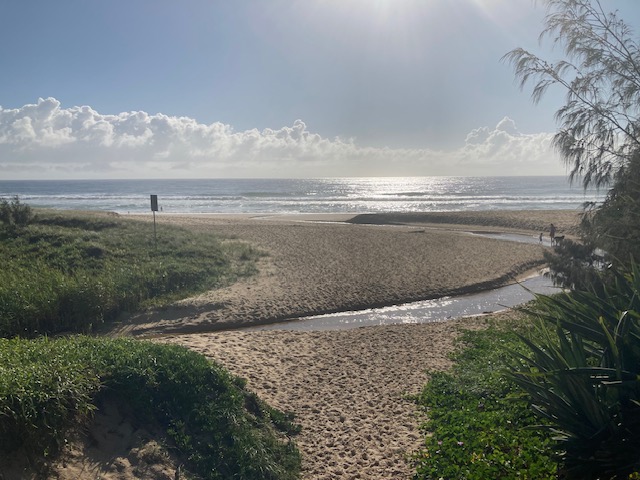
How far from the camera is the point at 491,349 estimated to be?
936 cm

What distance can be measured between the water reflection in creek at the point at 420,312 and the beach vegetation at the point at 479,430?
4504mm

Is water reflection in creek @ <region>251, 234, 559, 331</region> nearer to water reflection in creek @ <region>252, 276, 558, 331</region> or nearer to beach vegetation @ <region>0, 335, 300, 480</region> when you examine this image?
water reflection in creek @ <region>252, 276, 558, 331</region>

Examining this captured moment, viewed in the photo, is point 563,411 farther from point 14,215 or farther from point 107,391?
point 14,215

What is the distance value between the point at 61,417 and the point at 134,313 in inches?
321

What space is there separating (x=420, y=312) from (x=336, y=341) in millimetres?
4098

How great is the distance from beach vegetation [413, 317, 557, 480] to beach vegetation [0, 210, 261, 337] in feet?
26.9

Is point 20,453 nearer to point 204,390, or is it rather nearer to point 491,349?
point 204,390

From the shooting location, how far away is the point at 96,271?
566 inches

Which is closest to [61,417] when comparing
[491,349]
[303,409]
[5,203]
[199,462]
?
[199,462]

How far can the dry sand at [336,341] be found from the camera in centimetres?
593

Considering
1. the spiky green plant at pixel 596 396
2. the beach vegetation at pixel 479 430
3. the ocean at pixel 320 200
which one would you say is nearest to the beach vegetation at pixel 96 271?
the beach vegetation at pixel 479 430

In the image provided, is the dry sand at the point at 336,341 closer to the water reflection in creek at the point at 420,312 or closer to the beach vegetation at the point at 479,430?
the beach vegetation at the point at 479,430

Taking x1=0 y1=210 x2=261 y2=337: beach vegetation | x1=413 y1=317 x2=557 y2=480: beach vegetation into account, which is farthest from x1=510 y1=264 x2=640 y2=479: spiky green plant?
x1=0 y1=210 x2=261 y2=337: beach vegetation

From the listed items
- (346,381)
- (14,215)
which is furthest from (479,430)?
(14,215)
